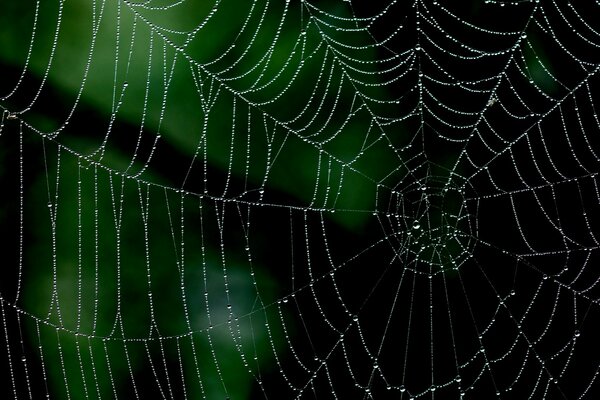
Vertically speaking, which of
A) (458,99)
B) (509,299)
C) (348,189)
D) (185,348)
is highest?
(458,99)

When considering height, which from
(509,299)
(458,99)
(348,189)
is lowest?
(509,299)

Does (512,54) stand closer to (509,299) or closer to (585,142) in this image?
(585,142)

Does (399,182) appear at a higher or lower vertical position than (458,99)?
lower

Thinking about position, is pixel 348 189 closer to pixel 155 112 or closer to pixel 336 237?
pixel 336 237

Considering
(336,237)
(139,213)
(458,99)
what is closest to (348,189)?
(336,237)

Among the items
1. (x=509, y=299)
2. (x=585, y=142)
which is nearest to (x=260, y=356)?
(x=509, y=299)

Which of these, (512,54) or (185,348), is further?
(185,348)
